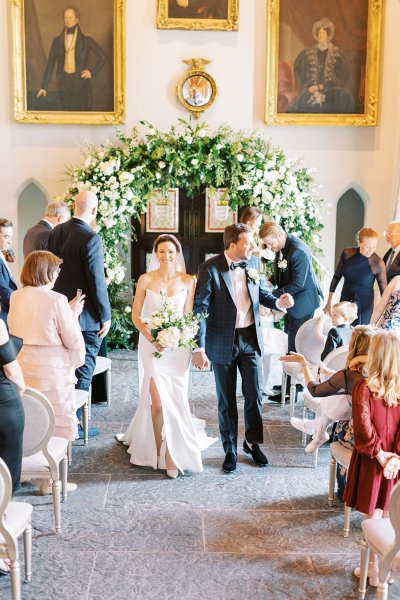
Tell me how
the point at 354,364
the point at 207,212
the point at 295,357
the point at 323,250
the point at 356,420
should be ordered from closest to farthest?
the point at 356,420, the point at 354,364, the point at 295,357, the point at 207,212, the point at 323,250

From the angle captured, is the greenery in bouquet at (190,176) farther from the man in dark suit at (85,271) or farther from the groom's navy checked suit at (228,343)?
the groom's navy checked suit at (228,343)

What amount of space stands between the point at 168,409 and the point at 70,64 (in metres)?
6.71

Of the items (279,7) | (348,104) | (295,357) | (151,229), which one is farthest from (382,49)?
(295,357)

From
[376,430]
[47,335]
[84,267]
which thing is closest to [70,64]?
[84,267]

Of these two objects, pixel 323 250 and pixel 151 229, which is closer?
pixel 151 229

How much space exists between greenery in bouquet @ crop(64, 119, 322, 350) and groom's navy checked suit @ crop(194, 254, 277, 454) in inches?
154

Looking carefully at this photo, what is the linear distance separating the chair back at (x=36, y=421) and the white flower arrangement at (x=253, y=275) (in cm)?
206

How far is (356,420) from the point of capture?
4.08 meters

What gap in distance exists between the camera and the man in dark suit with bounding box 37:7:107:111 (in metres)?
10.6

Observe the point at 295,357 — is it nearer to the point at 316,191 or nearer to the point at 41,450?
the point at 41,450

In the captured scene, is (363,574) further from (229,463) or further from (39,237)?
(39,237)

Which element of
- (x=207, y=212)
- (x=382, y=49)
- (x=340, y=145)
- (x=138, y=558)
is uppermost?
Result: (x=382, y=49)

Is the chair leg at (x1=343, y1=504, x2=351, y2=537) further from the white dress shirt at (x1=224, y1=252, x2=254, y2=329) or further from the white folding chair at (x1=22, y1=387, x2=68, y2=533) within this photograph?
the white folding chair at (x1=22, y1=387, x2=68, y2=533)

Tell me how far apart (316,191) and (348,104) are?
138cm
